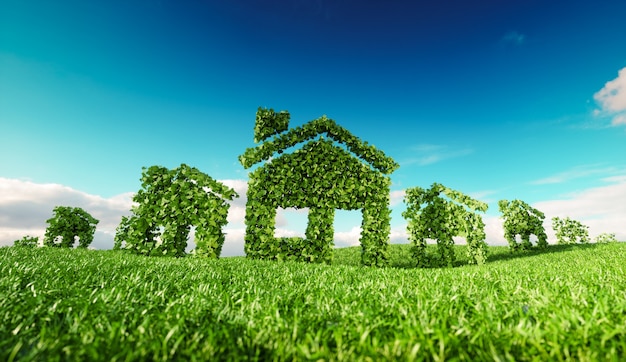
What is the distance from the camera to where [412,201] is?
15500 millimetres

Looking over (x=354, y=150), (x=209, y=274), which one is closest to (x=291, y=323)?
(x=209, y=274)

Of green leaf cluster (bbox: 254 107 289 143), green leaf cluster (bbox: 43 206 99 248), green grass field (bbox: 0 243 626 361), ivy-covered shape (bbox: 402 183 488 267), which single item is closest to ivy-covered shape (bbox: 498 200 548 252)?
ivy-covered shape (bbox: 402 183 488 267)

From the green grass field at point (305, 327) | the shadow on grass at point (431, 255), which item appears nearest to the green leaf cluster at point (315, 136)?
the shadow on grass at point (431, 255)

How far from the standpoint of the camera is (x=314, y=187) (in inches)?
529

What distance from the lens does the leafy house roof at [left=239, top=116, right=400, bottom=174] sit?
Result: 13.4 meters

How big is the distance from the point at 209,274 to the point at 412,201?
1204 cm

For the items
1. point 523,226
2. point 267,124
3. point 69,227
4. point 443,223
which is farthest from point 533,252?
point 69,227

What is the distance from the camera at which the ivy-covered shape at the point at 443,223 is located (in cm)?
1475

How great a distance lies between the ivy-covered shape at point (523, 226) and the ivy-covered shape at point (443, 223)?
664cm

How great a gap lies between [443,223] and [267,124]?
9565mm

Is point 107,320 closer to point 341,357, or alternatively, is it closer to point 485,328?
point 341,357

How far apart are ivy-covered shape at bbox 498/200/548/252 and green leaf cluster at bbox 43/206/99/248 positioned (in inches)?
1015

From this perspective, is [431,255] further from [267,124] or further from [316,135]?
[267,124]

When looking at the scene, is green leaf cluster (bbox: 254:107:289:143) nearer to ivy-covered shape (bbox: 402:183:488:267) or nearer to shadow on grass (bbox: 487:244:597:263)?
ivy-covered shape (bbox: 402:183:488:267)
